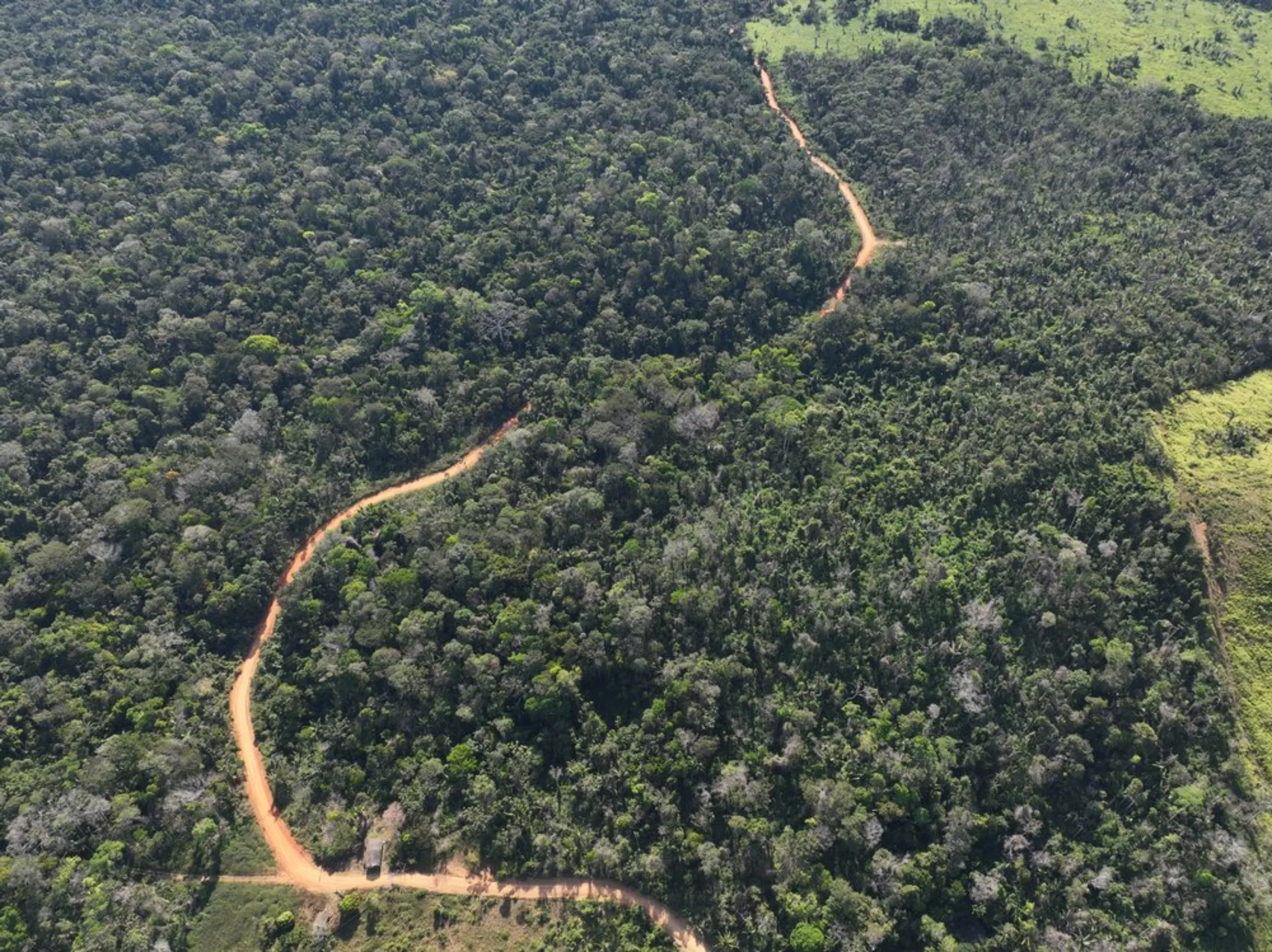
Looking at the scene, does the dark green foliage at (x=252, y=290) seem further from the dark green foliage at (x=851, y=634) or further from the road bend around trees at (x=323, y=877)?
the dark green foliage at (x=851, y=634)

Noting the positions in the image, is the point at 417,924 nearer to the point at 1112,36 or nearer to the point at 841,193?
the point at 841,193

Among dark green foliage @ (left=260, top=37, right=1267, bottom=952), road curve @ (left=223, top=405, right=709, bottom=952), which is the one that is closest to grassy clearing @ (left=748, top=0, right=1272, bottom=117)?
dark green foliage @ (left=260, top=37, right=1267, bottom=952)

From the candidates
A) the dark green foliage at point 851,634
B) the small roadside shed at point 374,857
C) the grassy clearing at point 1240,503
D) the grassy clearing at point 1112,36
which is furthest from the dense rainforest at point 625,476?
the grassy clearing at point 1112,36

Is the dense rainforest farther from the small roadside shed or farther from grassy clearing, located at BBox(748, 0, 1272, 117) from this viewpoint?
grassy clearing, located at BBox(748, 0, 1272, 117)

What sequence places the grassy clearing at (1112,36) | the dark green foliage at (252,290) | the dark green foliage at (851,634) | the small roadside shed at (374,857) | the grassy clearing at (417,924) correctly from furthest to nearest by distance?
1. the grassy clearing at (1112,36)
2. the dark green foliage at (252,290)
3. the small roadside shed at (374,857)
4. the grassy clearing at (417,924)
5. the dark green foliage at (851,634)

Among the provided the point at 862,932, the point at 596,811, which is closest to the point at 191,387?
the point at 596,811
